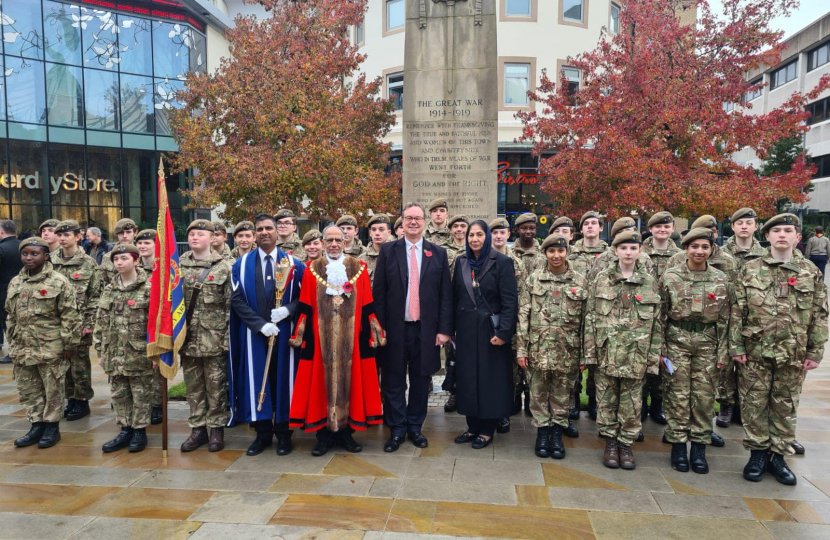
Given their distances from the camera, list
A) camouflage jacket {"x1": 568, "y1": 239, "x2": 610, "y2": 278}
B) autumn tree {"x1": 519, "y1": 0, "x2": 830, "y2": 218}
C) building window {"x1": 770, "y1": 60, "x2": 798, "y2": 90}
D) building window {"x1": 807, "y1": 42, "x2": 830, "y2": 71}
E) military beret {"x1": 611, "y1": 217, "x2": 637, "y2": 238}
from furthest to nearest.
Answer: building window {"x1": 770, "y1": 60, "x2": 798, "y2": 90}, building window {"x1": 807, "y1": 42, "x2": 830, "y2": 71}, autumn tree {"x1": 519, "y1": 0, "x2": 830, "y2": 218}, camouflage jacket {"x1": 568, "y1": 239, "x2": 610, "y2": 278}, military beret {"x1": 611, "y1": 217, "x2": 637, "y2": 238}

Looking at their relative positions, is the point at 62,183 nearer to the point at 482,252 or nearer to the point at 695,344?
the point at 482,252

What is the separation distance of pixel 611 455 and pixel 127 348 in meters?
4.25

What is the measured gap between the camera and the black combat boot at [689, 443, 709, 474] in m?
4.43

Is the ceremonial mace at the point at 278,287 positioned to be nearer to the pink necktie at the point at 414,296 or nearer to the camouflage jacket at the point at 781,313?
the pink necktie at the point at 414,296

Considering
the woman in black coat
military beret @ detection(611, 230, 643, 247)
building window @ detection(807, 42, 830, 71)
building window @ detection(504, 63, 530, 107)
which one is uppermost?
building window @ detection(807, 42, 830, 71)

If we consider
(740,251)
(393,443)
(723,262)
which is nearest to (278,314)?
(393,443)

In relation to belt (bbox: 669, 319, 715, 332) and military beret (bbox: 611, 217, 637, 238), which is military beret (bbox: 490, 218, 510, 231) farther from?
belt (bbox: 669, 319, 715, 332)

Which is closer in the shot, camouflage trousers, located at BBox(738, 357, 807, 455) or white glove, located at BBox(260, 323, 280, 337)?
camouflage trousers, located at BBox(738, 357, 807, 455)

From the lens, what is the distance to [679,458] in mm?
4488

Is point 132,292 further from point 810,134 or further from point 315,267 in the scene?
point 810,134

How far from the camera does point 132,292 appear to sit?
16.6 ft

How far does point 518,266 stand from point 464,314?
3.00 feet

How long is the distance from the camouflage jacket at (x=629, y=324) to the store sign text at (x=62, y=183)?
25658mm

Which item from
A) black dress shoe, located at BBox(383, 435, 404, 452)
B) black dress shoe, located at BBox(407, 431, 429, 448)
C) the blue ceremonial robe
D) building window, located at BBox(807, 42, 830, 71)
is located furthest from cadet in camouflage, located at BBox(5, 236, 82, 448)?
building window, located at BBox(807, 42, 830, 71)
